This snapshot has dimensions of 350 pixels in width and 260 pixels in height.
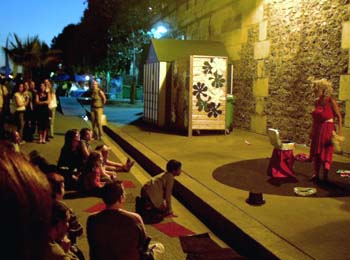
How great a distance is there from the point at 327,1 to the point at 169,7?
A: 16.3m

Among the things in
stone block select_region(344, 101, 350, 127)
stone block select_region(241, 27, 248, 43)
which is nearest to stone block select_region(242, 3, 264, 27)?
stone block select_region(241, 27, 248, 43)

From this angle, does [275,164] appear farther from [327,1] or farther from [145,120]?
[145,120]

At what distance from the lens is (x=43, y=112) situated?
13750 millimetres

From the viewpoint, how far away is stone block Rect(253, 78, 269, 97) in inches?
568

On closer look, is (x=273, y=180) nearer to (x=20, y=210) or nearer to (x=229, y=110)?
(x=229, y=110)

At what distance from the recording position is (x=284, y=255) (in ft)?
15.5

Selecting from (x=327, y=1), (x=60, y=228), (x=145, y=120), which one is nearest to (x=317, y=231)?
(x=60, y=228)

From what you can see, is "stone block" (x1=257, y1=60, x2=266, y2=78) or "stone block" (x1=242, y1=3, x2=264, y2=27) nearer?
"stone block" (x1=257, y1=60, x2=266, y2=78)

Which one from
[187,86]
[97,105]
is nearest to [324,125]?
[187,86]

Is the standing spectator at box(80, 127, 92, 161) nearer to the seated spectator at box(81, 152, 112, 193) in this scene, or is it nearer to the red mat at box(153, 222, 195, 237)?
the seated spectator at box(81, 152, 112, 193)

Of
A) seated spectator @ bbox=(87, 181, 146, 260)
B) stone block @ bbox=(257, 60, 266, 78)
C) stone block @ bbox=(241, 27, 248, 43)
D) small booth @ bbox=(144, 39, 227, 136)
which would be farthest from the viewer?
stone block @ bbox=(241, 27, 248, 43)

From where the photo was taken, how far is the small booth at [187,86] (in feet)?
46.7

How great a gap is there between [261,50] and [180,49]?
10.7 feet

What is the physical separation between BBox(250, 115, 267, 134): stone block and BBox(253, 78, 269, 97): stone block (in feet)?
2.22
